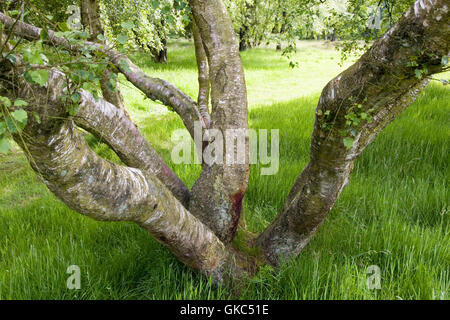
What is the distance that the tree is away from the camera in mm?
1315

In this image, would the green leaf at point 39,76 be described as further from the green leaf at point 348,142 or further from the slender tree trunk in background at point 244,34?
the slender tree trunk in background at point 244,34

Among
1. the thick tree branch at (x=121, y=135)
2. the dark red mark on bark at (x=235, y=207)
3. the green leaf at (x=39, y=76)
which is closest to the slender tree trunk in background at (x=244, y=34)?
the thick tree branch at (x=121, y=135)

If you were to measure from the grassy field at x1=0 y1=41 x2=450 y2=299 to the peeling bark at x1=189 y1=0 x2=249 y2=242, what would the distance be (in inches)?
17.9

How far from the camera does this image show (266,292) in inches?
90.7

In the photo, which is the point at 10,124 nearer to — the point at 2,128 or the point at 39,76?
the point at 2,128

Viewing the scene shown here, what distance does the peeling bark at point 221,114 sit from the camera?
2.55 meters

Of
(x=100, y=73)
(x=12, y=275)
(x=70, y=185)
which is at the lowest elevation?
(x=12, y=275)

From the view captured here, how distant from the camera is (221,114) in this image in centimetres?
267

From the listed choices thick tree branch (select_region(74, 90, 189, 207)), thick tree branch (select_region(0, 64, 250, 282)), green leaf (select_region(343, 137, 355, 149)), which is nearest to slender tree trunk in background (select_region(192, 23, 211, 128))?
thick tree branch (select_region(74, 90, 189, 207))

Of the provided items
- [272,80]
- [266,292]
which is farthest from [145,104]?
[266,292]

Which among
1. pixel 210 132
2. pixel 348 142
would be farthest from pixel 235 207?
pixel 348 142

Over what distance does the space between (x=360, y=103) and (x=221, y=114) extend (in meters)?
1.21
